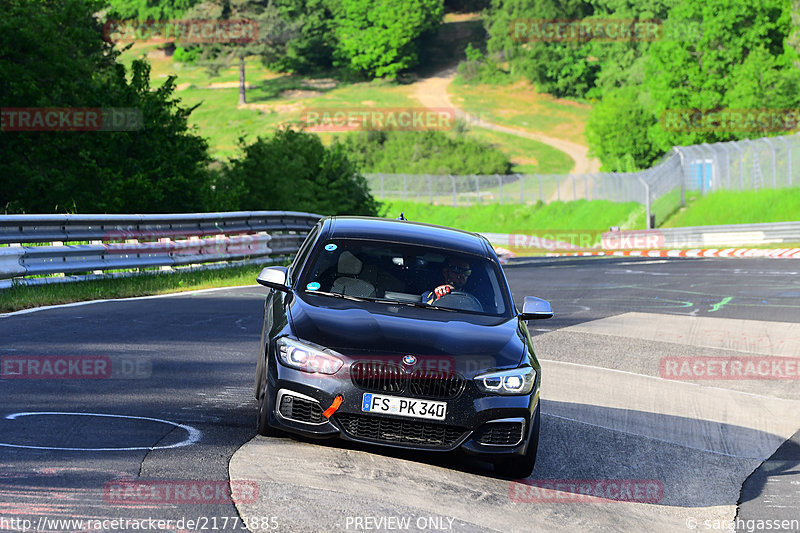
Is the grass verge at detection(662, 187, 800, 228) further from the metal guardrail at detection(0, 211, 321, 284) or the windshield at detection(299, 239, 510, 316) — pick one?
the windshield at detection(299, 239, 510, 316)

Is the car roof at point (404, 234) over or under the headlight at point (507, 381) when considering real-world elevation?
over

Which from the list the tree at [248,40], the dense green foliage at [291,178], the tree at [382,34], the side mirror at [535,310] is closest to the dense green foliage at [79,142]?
the dense green foliage at [291,178]

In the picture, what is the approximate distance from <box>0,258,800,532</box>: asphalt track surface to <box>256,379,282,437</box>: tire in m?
0.07

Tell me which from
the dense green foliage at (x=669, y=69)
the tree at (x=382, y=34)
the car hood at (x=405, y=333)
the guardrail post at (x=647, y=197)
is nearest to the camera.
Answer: the car hood at (x=405, y=333)

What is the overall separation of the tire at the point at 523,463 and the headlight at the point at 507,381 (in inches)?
9.4

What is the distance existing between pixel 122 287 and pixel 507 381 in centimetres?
1197

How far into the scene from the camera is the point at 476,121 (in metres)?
127

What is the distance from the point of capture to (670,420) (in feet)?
31.4

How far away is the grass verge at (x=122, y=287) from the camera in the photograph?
15039 mm

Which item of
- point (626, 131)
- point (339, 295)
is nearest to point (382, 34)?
point (626, 131)

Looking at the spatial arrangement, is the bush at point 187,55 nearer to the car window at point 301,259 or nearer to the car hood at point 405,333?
the car window at point 301,259

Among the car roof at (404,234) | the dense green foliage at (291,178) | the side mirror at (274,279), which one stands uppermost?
the car roof at (404,234)

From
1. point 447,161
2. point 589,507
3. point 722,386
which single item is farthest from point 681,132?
point 589,507

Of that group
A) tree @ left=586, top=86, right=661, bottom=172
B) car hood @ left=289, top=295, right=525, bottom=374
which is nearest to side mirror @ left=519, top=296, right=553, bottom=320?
car hood @ left=289, top=295, right=525, bottom=374
